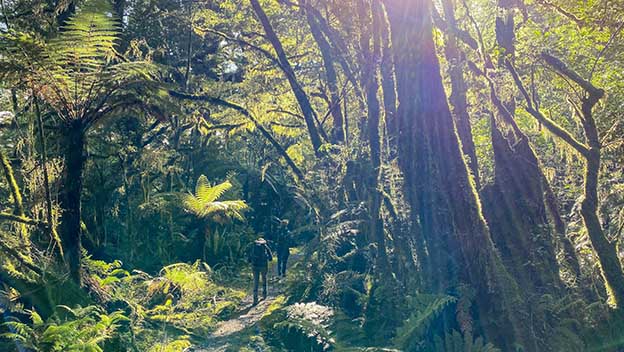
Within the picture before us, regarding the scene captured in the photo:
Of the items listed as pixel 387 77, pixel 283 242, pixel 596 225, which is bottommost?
pixel 596 225

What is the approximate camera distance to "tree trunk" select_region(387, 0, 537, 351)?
221 inches

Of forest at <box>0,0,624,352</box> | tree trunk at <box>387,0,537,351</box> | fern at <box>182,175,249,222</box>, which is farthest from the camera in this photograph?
fern at <box>182,175,249,222</box>

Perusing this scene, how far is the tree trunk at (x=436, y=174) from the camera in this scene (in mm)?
5617

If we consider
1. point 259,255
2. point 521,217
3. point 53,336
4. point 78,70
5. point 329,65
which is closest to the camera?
point 53,336

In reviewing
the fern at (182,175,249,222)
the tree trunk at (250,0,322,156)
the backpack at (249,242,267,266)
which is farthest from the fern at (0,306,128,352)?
the fern at (182,175,249,222)

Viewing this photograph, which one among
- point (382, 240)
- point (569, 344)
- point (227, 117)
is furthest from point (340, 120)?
point (569, 344)

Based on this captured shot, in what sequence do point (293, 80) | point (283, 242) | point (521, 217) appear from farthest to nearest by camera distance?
point (293, 80) → point (283, 242) → point (521, 217)

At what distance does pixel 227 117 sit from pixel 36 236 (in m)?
9.50

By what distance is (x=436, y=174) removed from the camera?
614 cm

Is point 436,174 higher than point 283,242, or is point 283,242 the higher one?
point 436,174

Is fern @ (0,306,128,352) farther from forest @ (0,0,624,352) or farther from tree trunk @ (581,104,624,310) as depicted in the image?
tree trunk @ (581,104,624,310)

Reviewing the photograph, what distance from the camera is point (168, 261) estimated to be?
41.5 feet

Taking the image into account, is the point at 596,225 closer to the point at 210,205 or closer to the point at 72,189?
the point at 72,189

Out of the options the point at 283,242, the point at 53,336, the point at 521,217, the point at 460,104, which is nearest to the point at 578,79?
the point at 521,217
